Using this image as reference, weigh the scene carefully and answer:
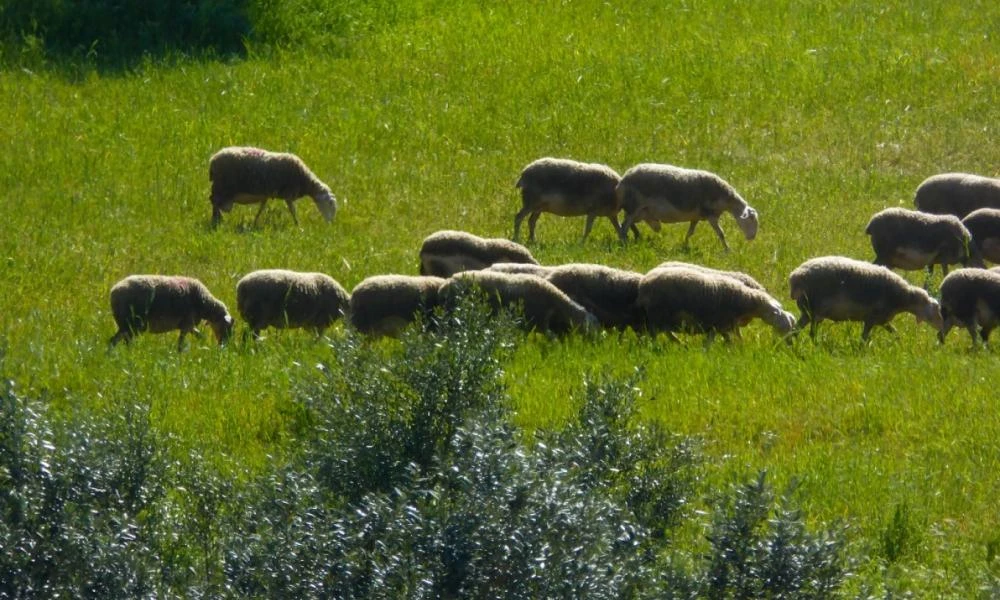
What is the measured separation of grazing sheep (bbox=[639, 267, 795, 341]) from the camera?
13.4m

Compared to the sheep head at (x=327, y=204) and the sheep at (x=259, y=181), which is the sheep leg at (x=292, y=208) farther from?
the sheep head at (x=327, y=204)

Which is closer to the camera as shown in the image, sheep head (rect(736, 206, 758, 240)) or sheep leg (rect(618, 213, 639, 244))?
sheep leg (rect(618, 213, 639, 244))

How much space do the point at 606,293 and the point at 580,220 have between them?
624 centimetres

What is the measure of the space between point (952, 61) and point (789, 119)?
12.6 feet

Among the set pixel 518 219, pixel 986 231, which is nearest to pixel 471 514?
pixel 986 231

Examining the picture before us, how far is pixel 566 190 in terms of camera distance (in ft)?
59.7

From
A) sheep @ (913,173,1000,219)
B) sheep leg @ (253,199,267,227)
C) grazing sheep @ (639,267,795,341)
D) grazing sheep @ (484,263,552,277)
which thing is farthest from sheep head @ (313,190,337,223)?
sheep @ (913,173,1000,219)

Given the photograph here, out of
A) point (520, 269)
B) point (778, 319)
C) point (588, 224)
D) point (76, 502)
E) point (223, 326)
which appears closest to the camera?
point (76, 502)

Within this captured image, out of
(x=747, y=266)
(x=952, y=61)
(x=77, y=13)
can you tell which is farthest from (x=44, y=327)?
(x=952, y=61)

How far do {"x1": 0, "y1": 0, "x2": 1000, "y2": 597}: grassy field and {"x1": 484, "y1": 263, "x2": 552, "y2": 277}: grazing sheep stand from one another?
0.87 metres

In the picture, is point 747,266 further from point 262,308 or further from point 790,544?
point 790,544

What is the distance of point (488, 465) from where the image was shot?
6047 millimetres

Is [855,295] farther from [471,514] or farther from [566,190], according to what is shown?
[471,514]

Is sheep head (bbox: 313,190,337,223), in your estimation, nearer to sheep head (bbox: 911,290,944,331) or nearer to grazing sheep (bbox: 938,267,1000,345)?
sheep head (bbox: 911,290,944,331)
